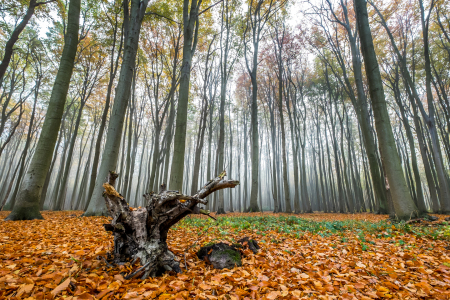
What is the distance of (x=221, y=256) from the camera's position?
96.3 inches

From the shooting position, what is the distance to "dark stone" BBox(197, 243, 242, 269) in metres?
2.36

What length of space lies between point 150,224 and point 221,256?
1060 millimetres

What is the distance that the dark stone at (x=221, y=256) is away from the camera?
236 cm

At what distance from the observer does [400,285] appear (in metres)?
1.86

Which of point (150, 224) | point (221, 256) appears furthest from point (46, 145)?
point (221, 256)

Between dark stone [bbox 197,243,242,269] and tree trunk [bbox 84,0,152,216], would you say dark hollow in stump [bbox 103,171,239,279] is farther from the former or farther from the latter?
tree trunk [bbox 84,0,152,216]

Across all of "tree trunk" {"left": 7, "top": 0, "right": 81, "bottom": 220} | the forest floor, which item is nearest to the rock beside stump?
the forest floor

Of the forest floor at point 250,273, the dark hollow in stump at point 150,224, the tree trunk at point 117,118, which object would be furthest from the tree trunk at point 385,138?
the tree trunk at point 117,118

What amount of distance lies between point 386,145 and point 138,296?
653cm

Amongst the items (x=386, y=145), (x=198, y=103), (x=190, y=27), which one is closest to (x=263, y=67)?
(x=198, y=103)

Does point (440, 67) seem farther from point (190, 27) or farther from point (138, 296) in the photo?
point (138, 296)

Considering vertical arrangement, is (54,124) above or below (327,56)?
below

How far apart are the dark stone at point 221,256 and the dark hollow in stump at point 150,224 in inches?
19.5

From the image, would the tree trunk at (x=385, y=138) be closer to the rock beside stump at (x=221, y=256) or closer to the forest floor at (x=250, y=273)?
the forest floor at (x=250, y=273)
